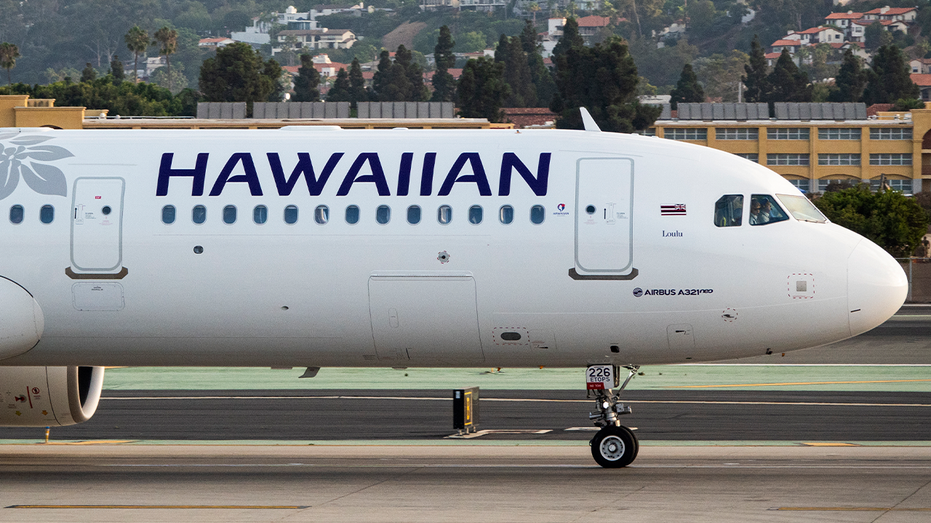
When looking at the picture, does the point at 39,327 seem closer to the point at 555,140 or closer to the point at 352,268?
the point at 352,268

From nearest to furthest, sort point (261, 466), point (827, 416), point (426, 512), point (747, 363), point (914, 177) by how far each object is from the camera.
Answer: point (426, 512) → point (261, 466) → point (827, 416) → point (747, 363) → point (914, 177)

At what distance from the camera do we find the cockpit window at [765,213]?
20.0 m

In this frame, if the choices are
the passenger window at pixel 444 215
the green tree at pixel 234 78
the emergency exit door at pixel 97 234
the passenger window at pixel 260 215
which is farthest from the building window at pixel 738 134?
the emergency exit door at pixel 97 234

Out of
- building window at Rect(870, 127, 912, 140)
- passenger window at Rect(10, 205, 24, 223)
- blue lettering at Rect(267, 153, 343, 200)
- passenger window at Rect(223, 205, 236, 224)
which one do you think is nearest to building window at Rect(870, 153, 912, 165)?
building window at Rect(870, 127, 912, 140)

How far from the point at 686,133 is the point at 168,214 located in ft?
441

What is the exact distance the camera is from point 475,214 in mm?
20141

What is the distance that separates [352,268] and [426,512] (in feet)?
13.8

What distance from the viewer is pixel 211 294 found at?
20.5m

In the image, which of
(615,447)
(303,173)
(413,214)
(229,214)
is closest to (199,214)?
(229,214)

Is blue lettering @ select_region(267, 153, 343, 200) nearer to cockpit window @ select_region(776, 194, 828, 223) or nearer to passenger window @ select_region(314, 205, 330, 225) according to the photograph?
passenger window @ select_region(314, 205, 330, 225)

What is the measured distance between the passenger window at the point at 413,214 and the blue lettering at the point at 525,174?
1325mm

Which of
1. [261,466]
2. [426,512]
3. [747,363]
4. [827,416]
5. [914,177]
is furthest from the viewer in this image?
[914,177]

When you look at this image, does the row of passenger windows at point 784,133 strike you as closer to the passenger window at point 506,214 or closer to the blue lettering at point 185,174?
the passenger window at point 506,214

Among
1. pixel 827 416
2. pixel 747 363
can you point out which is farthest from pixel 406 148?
pixel 747 363
